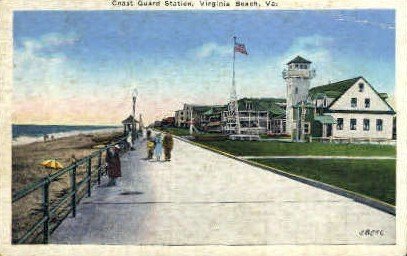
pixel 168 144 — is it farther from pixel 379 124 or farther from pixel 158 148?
pixel 379 124

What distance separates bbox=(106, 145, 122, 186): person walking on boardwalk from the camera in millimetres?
5562

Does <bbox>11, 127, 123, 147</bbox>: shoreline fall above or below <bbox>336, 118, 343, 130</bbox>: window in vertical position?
below

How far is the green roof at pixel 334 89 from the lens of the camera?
554cm

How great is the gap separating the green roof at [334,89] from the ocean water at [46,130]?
6.72ft

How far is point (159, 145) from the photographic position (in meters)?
5.71

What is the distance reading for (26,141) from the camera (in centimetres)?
543

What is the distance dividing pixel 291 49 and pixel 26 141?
2768 mm

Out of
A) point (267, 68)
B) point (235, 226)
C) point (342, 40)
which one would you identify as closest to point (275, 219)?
point (235, 226)

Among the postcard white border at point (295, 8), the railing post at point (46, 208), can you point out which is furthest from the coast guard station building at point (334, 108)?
the railing post at point (46, 208)

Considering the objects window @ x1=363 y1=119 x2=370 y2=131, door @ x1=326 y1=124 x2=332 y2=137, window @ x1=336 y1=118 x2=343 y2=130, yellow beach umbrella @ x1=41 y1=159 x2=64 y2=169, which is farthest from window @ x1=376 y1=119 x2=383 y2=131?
yellow beach umbrella @ x1=41 y1=159 x2=64 y2=169

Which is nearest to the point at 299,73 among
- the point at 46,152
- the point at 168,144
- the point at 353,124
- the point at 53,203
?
the point at 353,124

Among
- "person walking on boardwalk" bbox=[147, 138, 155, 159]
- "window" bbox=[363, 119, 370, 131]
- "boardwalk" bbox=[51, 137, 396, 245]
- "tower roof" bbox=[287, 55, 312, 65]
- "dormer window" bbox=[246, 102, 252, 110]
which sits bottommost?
"boardwalk" bbox=[51, 137, 396, 245]

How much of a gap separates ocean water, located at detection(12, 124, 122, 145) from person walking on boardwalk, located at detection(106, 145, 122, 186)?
0.74ft

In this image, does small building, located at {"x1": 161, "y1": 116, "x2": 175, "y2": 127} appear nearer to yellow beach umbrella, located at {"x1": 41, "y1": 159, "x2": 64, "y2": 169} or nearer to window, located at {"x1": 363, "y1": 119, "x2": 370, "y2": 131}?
yellow beach umbrella, located at {"x1": 41, "y1": 159, "x2": 64, "y2": 169}
